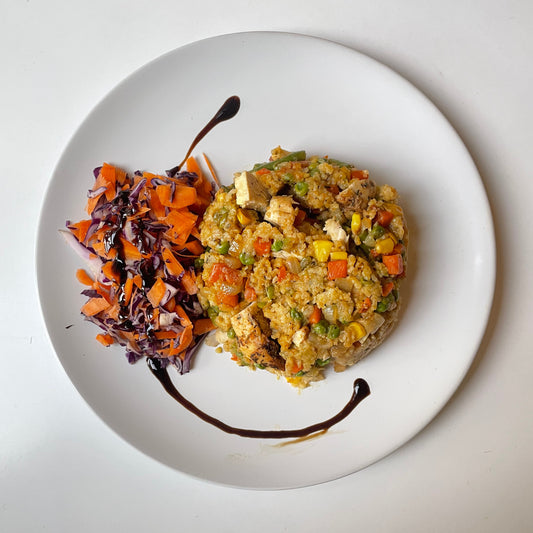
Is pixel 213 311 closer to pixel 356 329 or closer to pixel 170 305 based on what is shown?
pixel 170 305

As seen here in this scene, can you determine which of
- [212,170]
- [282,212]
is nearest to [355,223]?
[282,212]

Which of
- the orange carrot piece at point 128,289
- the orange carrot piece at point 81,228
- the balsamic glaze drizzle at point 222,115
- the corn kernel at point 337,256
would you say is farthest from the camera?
the balsamic glaze drizzle at point 222,115

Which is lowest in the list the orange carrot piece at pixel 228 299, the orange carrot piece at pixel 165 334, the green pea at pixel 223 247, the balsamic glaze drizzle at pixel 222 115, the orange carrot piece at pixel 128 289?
the orange carrot piece at pixel 228 299

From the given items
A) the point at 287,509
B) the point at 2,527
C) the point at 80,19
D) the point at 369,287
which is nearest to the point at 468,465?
the point at 287,509

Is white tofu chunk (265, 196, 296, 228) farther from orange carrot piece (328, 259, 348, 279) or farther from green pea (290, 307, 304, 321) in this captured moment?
green pea (290, 307, 304, 321)

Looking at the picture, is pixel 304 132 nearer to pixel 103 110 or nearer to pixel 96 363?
pixel 103 110

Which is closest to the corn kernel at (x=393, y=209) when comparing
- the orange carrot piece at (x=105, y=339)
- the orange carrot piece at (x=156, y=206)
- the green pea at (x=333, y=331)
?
the green pea at (x=333, y=331)

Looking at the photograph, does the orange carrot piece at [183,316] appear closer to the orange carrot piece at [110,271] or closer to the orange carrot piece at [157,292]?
the orange carrot piece at [157,292]
